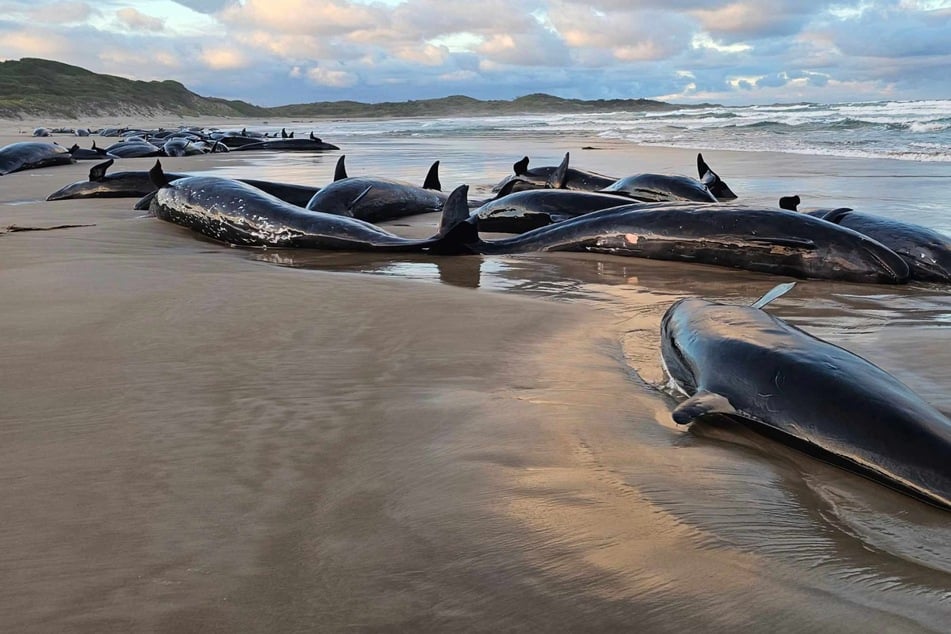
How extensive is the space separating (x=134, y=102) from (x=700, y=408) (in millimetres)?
90748

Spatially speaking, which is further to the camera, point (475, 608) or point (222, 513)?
point (222, 513)

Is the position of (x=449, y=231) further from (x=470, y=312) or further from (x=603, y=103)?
(x=603, y=103)

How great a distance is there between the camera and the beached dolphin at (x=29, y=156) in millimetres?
14844

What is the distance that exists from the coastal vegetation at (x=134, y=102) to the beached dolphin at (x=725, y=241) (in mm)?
64354

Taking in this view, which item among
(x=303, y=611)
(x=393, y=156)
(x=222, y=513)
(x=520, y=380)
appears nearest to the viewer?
(x=303, y=611)

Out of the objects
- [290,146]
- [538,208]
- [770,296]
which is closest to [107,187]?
[538,208]

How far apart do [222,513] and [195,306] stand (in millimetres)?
2183

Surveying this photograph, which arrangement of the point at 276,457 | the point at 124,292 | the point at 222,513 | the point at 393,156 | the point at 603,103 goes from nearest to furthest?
the point at 222,513 → the point at 276,457 → the point at 124,292 → the point at 393,156 → the point at 603,103

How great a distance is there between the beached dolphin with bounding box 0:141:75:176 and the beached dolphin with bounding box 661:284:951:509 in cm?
1539

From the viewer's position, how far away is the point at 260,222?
6.20 m

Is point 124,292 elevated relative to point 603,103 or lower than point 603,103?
lower

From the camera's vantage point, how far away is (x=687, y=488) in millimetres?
1866

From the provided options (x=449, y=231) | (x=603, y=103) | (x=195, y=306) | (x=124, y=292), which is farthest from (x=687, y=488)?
(x=603, y=103)

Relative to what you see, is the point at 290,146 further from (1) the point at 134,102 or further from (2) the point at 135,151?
(1) the point at 134,102
